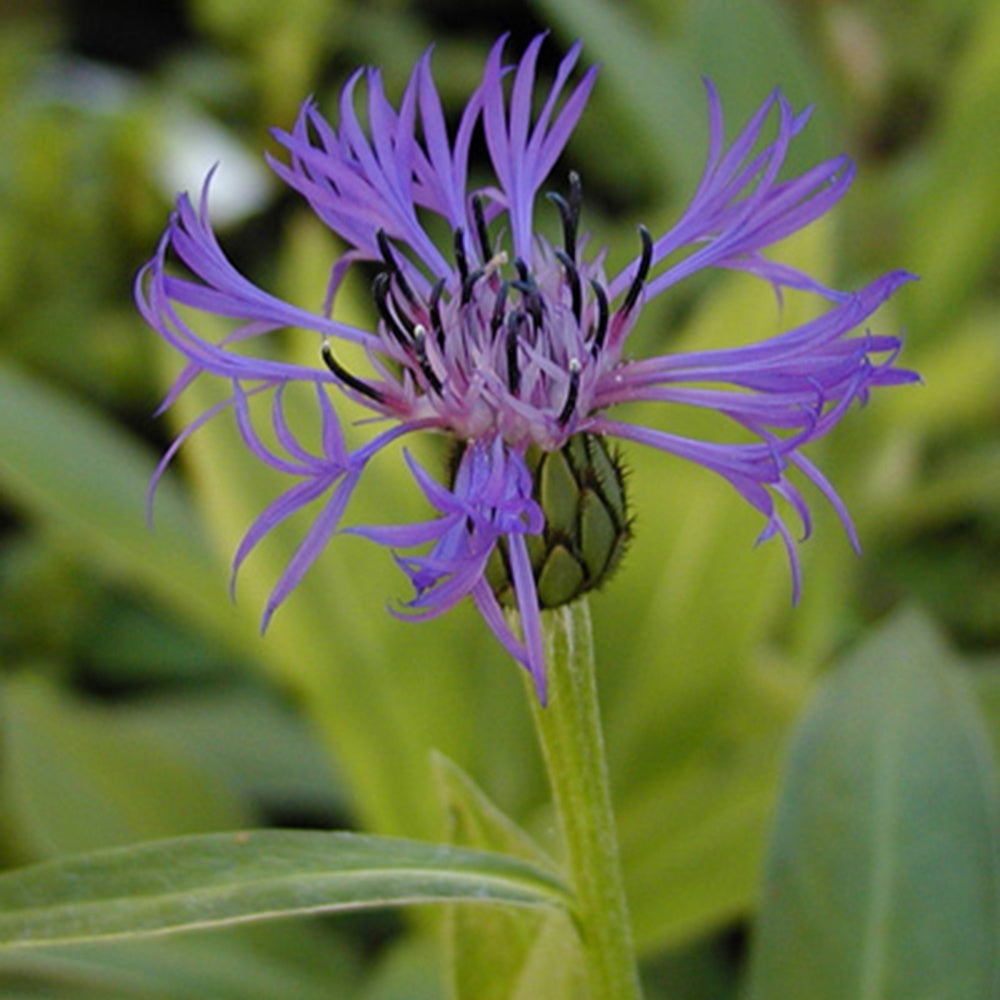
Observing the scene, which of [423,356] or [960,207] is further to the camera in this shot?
[960,207]

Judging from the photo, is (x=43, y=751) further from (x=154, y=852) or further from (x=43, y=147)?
(x=43, y=147)

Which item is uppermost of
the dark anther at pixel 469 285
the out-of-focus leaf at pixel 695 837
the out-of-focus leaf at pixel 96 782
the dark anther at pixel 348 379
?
the dark anther at pixel 469 285

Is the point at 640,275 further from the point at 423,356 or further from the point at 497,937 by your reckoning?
the point at 497,937

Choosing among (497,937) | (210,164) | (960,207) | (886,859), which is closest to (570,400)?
(497,937)

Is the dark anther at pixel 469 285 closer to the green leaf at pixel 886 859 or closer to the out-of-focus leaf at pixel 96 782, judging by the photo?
the green leaf at pixel 886 859

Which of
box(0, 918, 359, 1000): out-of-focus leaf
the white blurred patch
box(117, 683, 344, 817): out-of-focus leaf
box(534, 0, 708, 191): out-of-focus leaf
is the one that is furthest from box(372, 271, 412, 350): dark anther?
the white blurred patch

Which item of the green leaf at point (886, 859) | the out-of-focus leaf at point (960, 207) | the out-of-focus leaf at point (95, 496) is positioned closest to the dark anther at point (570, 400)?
the green leaf at point (886, 859)

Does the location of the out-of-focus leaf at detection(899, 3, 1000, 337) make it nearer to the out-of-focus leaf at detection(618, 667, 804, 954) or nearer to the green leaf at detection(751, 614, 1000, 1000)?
the out-of-focus leaf at detection(618, 667, 804, 954)

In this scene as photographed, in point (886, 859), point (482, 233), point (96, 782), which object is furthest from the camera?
point (96, 782)
